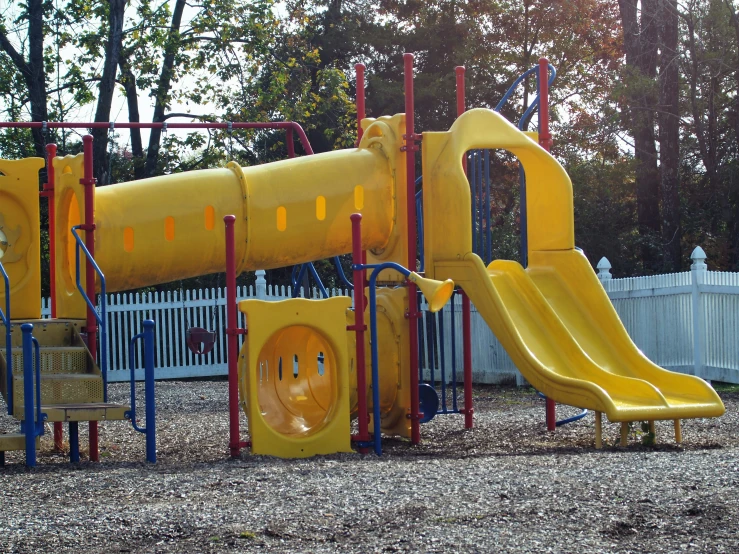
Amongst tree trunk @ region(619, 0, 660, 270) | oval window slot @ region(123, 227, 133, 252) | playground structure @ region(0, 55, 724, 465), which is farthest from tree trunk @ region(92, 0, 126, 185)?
oval window slot @ region(123, 227, 133, 252)

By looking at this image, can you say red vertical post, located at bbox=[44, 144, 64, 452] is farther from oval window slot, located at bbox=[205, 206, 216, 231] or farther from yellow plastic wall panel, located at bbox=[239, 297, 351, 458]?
yellow plastic wall panel, located at bbox=[239, 297, 351, 458]

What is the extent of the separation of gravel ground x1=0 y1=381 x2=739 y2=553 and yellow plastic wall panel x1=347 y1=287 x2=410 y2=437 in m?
1.12

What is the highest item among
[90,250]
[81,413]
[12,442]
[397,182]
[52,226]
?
[397,182]

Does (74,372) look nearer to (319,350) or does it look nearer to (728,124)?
(319,350)

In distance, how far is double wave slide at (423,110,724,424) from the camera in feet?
25.5

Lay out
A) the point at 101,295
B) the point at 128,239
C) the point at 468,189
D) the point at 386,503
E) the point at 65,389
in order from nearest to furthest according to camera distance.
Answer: the point at 386,503 → the point at 65,389 → the point at 101,295 → the point at 128,239 → the point at 468,189

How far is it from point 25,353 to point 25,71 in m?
12.9

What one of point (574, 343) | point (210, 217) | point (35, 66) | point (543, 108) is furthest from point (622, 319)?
point (35, 66)

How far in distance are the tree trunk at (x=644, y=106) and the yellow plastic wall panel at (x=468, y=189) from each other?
11685 millimetres

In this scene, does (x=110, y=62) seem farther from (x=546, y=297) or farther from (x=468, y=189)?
(x=546, y=297)

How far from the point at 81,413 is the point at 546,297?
3981 mm

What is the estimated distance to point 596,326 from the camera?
28.5 feet

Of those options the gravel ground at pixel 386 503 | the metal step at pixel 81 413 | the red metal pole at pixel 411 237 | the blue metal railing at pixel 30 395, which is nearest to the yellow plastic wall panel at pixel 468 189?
the red metal pole at pixel 411 237

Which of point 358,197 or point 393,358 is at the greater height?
point 358,197
